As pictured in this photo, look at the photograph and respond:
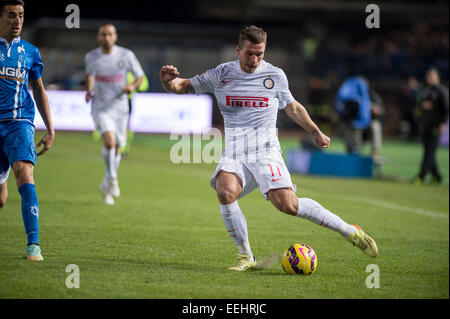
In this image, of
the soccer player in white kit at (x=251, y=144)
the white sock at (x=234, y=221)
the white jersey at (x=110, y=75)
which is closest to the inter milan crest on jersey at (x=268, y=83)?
the soccer player in white kit at (x=251, y=144)

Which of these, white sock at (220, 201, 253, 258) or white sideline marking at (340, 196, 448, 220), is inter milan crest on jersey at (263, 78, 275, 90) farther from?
white sideline marking at (340, 196, 448, 220)

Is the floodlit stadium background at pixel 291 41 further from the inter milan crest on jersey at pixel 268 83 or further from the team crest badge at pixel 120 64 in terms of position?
the inter milan crest on jersey at pixel 268 83

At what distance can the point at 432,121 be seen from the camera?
1568 cm

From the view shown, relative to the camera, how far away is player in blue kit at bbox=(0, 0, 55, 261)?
241 inches

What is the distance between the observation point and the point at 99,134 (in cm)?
1104

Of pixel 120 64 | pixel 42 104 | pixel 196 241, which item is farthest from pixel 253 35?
pixel 120 64

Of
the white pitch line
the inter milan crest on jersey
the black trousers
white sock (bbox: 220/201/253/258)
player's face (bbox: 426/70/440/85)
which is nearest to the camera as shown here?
white sock (bbox: 220/201/253/258)

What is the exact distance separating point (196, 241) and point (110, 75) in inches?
159

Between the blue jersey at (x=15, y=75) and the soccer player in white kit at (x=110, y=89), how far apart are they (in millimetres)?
4230

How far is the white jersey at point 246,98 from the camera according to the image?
631cm

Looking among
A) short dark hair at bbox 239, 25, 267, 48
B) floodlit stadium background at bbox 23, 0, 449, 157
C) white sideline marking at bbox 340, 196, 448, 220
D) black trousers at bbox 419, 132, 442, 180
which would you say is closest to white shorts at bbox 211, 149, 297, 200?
short dark hair at bbox 239, 25, 267, 48

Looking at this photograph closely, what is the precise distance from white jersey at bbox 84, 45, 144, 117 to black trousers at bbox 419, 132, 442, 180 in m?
7.26
